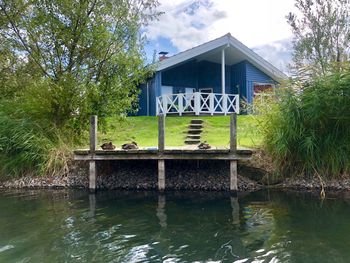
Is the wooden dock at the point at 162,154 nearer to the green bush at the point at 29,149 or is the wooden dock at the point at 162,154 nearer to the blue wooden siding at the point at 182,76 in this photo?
the green bush at the point at 29,149

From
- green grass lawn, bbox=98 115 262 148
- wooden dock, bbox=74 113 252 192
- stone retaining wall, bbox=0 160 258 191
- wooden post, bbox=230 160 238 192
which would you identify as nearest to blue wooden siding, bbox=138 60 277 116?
green grass lawn, bbox=98 115 262 148

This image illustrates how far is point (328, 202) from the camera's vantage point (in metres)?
7.67

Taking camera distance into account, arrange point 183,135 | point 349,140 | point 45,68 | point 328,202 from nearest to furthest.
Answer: point 328,202 → point 349,140 → point 45,68 → point 183,135

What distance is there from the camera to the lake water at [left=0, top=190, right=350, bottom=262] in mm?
4980

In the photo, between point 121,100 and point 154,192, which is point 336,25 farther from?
point 154,192

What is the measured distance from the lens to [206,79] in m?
22.5

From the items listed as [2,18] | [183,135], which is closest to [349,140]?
Answer: [183,135]

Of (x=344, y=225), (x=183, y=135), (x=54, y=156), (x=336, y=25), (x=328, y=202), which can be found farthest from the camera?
(x=336, y=25)

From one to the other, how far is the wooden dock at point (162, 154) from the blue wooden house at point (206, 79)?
925 centimetres

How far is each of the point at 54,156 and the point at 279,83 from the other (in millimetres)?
6568

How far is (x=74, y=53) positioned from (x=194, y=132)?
5291 mm

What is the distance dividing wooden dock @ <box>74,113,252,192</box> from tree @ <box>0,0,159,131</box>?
8.18ft

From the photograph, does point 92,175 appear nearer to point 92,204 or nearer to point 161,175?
point 92,204

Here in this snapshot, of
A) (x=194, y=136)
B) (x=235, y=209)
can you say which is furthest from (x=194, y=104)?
(x=235, y=209)
